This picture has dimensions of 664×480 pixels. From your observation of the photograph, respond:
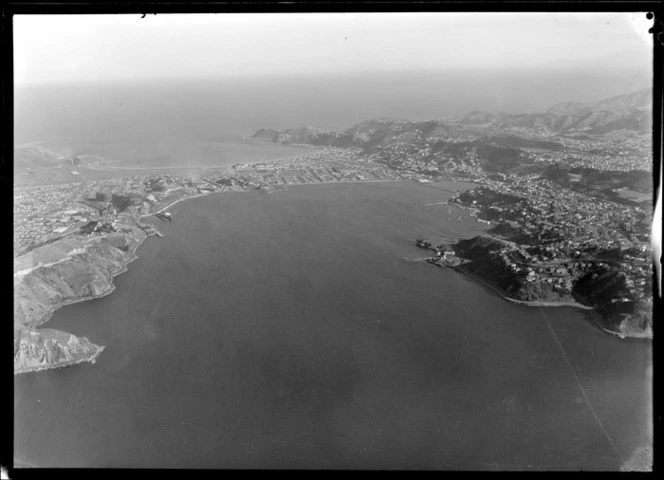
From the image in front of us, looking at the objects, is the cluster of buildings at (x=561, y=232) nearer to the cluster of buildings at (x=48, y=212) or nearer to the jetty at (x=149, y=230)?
the jetty at (x=149, y=230)

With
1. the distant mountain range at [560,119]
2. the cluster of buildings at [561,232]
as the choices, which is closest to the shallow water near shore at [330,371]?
the cluster of buildings at [561,232]

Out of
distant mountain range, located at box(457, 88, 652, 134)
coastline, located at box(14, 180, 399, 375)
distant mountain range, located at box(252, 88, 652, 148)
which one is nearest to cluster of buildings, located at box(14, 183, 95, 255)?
coastline, located at box(14, 180, 399, 375)

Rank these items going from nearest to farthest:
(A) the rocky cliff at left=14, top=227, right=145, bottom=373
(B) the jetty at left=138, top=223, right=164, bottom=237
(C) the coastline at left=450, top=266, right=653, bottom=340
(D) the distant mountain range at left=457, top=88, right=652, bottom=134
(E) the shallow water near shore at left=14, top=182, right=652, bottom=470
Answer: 1. (E) the shallow water near shore at left=14, top=182, right=652, bottom=470
2. (A) the rocky cliff at left=14, top=227, right=145, bottom=373
3. (C) the coastline at left=450, top=266, right=653, bottom=340
4. (B) the jetty at left=138, top=223, right=164, bottom=237
5. (D) the distant mountain range at left=457, top=88, right=652, bottom=134

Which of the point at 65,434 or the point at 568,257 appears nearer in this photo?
the point at 65,434

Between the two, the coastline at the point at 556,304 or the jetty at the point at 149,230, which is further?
the jetty at the point at 149,230

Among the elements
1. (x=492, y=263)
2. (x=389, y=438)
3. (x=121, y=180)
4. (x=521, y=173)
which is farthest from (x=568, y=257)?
(x=121, y=180)

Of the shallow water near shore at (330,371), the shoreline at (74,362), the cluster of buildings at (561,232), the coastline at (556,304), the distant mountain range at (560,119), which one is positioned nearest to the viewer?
the shallow water near shore at (330,371)

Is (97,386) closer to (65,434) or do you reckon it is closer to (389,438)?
(65,434)

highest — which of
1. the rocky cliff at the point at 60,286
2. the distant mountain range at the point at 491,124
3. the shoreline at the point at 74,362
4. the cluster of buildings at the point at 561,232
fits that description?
the distant mountain range at the point at 491,124

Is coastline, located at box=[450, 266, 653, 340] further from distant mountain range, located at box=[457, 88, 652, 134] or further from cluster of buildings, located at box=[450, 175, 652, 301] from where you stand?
distant mountain range, located at box=[457, 88, 652, 134]
